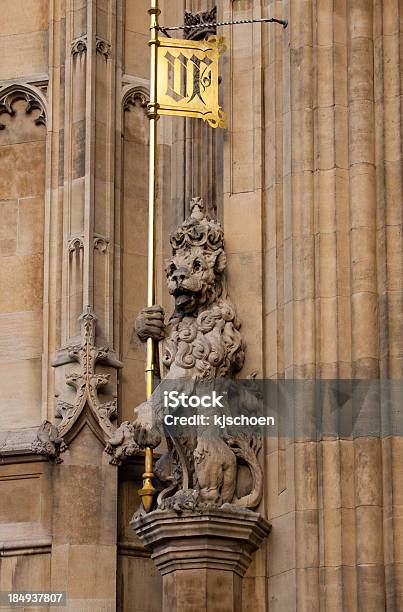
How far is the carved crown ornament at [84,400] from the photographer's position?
17.6 m

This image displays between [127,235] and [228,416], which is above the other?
[127,235]

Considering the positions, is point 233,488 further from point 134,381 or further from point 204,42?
point 134,381

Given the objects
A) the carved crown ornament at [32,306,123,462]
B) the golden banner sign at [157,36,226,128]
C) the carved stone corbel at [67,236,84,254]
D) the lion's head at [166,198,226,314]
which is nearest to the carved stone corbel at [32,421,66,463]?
the carved crown ornament at [32,306,123,462]

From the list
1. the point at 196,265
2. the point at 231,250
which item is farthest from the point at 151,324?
the point at 231,250

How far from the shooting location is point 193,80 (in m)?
15.0

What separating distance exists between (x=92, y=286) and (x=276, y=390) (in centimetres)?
414

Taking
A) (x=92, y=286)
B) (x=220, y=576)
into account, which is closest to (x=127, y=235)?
(x=92, y=286)

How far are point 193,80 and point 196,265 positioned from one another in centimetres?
127

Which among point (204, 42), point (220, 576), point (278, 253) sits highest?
point (204, 42)

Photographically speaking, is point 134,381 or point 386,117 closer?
point 386,117

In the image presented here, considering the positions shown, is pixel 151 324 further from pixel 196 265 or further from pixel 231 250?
pixel 231 250

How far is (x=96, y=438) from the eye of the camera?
17.7 m

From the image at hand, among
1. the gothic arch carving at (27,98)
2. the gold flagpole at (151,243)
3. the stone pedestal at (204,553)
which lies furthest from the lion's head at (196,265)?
the gothic arch carving at (27,98)

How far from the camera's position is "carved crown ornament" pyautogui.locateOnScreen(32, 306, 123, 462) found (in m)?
17.6
